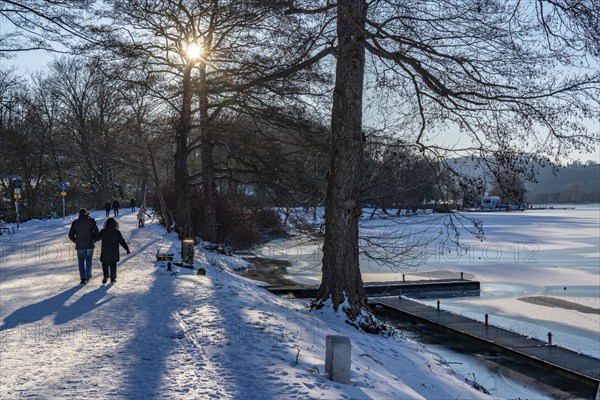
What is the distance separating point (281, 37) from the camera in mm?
14031

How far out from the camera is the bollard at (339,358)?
263 inches

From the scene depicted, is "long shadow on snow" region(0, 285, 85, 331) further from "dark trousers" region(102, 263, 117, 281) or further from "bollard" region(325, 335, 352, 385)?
"bollard" region(325, 335, 352, 385)

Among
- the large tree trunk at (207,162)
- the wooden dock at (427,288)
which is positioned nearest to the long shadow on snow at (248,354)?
the large tree trunk at (207,162)

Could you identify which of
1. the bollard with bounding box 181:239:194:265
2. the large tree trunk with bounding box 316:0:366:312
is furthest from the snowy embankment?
the bollard with bounding box 181:239:194:265

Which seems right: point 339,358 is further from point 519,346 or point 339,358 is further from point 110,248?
point 519,346

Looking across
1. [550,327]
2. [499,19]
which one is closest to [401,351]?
[499,19]

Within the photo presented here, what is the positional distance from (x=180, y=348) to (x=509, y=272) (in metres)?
23.5

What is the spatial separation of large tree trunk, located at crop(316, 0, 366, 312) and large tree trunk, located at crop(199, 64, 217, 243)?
688 centimetres

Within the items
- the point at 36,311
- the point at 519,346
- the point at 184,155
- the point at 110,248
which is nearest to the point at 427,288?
the point at 519,346

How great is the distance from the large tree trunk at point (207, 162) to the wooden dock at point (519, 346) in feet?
29.9

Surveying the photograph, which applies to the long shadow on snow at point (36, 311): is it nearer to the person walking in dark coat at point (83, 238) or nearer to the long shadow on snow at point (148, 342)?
the long shadow on snow at point (148, 342)

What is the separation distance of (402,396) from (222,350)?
239 cm

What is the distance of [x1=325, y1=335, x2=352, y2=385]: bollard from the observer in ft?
21.9

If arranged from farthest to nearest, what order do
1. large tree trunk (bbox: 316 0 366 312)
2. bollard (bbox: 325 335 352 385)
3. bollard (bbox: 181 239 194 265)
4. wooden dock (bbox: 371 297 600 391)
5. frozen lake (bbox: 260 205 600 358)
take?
bollard (bbox: 181 239 194 265)
frozen lake (bbox: 260 205 600 358)
wooden dock (bbox: 371 297 600 391)
large tree trunk (bbox: 316 0 366 312)
bollard (bbox: 325 335 352 385)
